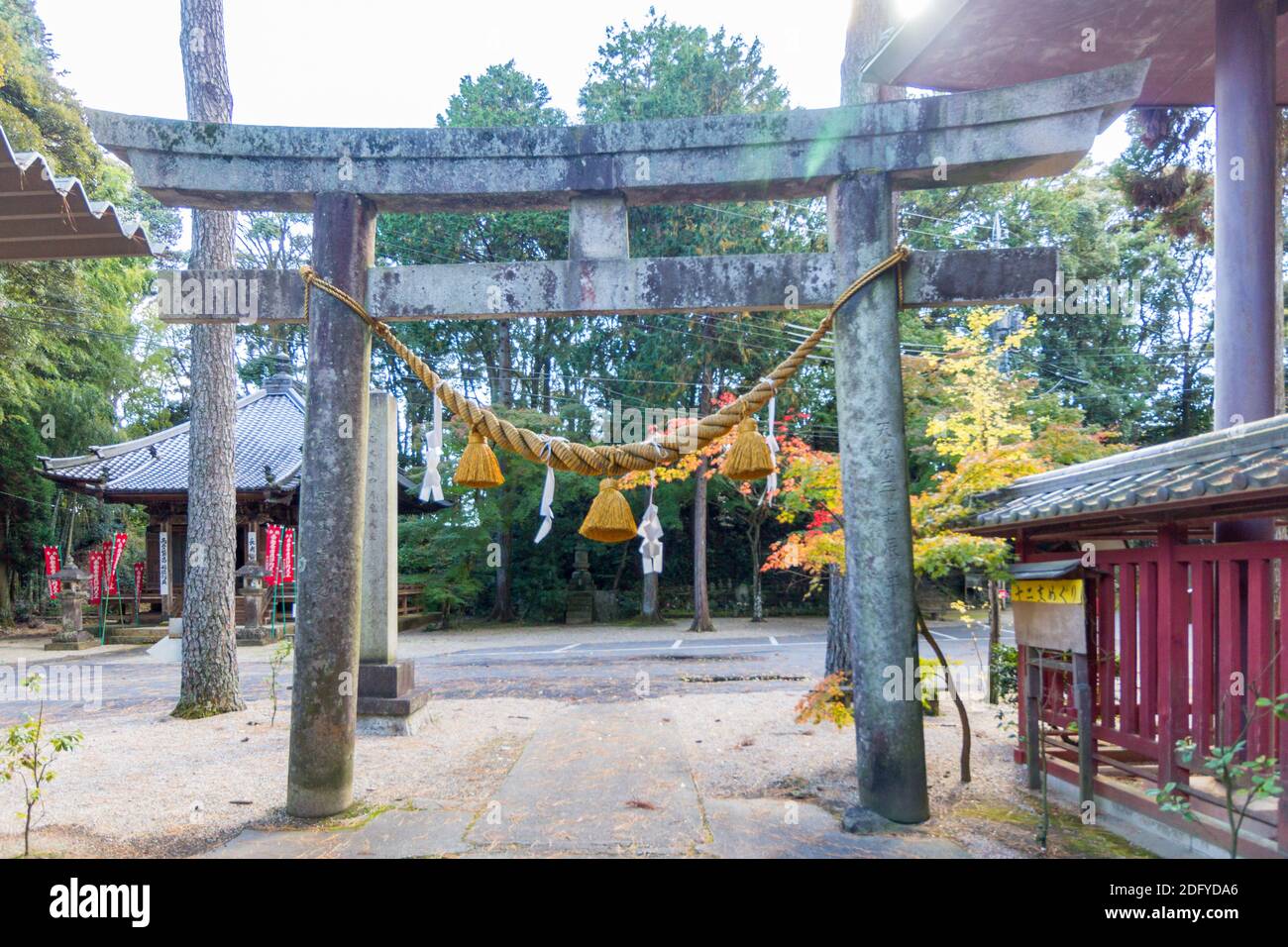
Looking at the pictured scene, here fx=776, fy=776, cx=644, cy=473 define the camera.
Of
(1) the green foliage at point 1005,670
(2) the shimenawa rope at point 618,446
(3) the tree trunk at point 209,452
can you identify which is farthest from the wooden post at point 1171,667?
(3) the tree trunk at point 209,452

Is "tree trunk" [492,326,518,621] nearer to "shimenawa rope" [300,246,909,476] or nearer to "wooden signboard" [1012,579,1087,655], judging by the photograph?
"shimenawa rope" [300,246,909,476]

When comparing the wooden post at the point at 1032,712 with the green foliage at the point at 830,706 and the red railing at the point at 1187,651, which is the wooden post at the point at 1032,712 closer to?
the red railing at the point at 1187,651

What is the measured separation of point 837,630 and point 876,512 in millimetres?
3842

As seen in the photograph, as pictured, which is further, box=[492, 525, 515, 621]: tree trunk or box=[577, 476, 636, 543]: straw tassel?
box=[492, 525, 515, 621]: tree trunk

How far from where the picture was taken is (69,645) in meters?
15.7

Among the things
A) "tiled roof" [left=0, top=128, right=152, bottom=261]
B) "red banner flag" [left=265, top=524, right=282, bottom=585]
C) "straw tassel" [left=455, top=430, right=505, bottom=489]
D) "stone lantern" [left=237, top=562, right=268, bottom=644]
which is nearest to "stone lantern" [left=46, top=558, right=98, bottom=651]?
"stone lantern" [left=237, top=562, right=268, bottom=644]

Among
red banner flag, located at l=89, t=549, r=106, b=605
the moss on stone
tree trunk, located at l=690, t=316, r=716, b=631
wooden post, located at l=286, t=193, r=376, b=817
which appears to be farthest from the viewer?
tree trunk, located at l=690, t=316, r=716, b=631

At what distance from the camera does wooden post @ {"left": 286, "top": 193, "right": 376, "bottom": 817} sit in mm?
4164

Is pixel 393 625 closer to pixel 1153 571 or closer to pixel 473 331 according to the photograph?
pixel 1153 571

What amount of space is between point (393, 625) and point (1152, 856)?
18.6ft

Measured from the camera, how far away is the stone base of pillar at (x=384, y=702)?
6.73m

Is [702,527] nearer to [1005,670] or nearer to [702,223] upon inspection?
[702,223]

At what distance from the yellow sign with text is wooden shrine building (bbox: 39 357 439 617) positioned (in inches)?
579

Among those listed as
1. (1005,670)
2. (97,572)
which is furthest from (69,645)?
(1005,670)
